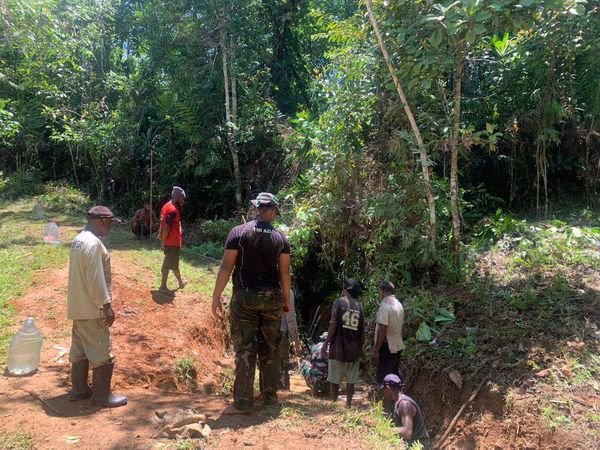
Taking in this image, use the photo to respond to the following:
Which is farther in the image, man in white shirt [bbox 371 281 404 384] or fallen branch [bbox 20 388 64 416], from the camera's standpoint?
man in white shirt [bbox 371 281 404 384]

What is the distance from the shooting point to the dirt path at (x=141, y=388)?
364 cm

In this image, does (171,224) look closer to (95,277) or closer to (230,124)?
(95,277)

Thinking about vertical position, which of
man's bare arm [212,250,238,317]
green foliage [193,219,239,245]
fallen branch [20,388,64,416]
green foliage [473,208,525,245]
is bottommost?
fallen branch [20,388,64,416]

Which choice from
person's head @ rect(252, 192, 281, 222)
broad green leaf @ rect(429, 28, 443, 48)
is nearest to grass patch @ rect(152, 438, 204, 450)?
person's head @ rect(252, 192, 281, 222)

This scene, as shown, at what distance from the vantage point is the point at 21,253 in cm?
923

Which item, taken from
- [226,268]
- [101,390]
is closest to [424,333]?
[226,268]

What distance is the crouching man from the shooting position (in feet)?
15.7

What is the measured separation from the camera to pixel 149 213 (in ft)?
37.8

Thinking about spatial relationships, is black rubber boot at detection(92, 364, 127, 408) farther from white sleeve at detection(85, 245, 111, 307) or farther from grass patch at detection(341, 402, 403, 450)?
grass patch at detection(341, 402, 403, 450)

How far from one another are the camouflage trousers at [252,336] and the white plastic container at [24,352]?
2199 mm

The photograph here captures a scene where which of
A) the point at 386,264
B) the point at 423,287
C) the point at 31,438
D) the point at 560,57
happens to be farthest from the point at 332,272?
the point at 31,438

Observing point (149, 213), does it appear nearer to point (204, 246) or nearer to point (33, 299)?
point (204, 246)

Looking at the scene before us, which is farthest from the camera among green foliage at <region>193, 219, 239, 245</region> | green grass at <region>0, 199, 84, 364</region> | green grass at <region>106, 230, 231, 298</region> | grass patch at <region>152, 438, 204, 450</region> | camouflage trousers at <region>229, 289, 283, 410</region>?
green foliage at <region>193, 219, 239, 245</region>

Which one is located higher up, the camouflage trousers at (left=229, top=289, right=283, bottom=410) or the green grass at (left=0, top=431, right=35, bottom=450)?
the camouflage trousers at (left=229, top=289, right=283, bottom=410)
